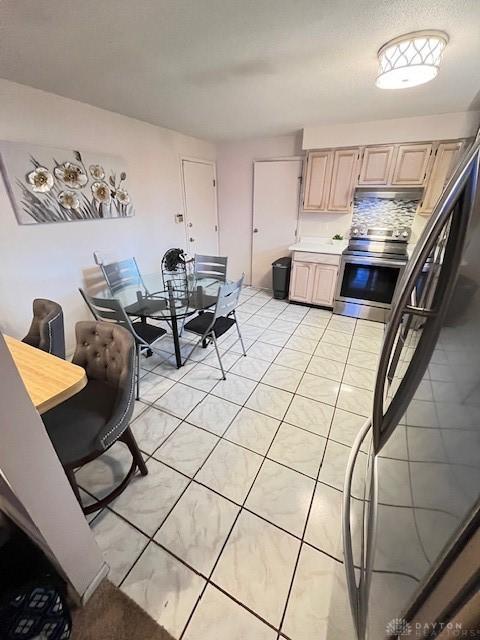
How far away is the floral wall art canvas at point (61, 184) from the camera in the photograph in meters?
2.06

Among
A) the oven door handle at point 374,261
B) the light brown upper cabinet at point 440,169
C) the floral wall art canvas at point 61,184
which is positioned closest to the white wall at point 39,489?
the floral wall art canvas at point 61,184

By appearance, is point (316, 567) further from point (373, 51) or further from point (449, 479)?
point (373, 51)

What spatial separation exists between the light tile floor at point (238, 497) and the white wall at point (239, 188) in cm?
259

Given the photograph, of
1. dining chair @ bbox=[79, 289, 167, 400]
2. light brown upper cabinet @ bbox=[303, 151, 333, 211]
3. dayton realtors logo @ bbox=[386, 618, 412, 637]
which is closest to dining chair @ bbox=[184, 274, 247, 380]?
dining chair @ bbox=[79, 289, 167, 400]

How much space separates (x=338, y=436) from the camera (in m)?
1.76

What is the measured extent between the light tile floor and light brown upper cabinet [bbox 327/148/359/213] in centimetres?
205

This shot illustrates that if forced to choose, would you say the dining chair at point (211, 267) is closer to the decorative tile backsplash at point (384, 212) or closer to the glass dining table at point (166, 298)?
the glass dining table at point (166, 298)

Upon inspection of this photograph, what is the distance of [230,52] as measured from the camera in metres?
1.56

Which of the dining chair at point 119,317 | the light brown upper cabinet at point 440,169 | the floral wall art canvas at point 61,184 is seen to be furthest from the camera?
the light brown upper cabinet at point 440,169

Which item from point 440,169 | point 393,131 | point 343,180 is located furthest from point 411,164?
point 343,180

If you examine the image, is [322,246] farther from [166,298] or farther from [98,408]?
[98,408]

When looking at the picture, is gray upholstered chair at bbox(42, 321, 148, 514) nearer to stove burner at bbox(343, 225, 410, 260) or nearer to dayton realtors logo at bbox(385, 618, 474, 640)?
dayton realtors logo at bbox(385, 618, 474, 640)

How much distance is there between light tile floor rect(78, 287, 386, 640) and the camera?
104 centimetres

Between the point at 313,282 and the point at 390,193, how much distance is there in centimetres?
137
